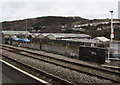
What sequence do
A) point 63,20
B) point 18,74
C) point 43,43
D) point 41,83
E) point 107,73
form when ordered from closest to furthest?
point 41,83 < point 18,74 < point 107,73 < point 43,43 < point 63,20

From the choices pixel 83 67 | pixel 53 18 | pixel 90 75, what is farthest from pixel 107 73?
pixel 53 18

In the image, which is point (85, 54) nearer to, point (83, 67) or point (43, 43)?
point (83, 67)

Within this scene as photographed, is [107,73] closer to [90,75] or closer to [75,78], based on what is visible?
[90,75]

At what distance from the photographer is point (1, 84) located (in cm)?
720

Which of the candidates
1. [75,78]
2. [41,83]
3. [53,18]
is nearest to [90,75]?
[75,78]

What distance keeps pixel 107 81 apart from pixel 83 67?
365 cm

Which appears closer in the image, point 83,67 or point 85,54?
point 83,67

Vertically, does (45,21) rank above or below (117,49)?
above

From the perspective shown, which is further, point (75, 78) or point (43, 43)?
point (43, 43)

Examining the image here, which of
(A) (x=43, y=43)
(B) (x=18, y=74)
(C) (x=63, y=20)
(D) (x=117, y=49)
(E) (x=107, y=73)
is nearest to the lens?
(B) (x=18, y=74)

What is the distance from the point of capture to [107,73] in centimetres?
979

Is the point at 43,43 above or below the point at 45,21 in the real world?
below

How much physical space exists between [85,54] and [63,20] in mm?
164827

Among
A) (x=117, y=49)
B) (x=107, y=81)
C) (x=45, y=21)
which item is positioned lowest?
(x=107, y=81)
